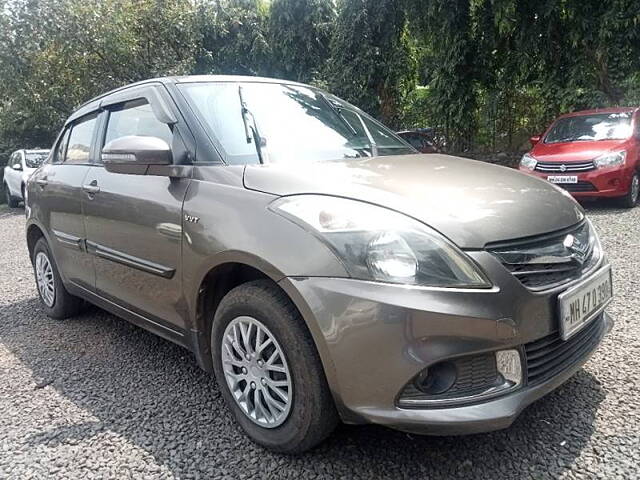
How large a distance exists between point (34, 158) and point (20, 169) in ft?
1.59

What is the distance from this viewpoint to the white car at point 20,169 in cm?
1391

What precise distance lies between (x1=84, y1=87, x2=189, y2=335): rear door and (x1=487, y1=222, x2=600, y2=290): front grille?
1491mm

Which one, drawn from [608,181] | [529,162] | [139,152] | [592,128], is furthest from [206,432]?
[592,128]

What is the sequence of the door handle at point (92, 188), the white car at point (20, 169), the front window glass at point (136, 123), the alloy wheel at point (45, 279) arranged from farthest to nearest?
the white car at point (20, 169)
the alloy wheel at point (45, 279)
the door handle at point (92, 188)
the front window glass at point (136, 123)

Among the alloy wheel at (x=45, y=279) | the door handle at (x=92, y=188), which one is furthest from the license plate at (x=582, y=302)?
the alloy wheel at (x=45, y=279)

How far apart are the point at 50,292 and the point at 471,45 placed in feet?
39.5

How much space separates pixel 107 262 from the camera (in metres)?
3.09

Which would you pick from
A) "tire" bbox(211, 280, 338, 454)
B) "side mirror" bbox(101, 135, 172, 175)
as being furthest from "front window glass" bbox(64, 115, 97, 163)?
"tire" bbox(211, 280, 338, 454)

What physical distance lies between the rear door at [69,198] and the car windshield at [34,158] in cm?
1147

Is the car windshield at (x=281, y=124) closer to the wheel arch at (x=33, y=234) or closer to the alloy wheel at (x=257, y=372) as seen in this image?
the alloy wheel at (x=257, y=372)

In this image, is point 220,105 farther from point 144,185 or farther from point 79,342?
point 79,342

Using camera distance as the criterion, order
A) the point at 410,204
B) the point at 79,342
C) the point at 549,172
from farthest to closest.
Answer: the point at 549,172
the point at 79,342
the point at 410,204

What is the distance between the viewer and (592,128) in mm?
8273

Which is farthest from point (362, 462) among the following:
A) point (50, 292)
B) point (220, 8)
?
point (220, 8)
